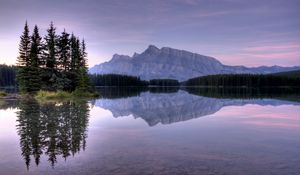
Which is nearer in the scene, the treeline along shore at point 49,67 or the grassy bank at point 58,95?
the grassy bank at point 58,95

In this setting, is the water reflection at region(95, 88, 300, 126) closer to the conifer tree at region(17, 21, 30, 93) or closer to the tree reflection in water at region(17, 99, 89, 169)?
the tree reflection in water at region(17, 99, 89, 169)

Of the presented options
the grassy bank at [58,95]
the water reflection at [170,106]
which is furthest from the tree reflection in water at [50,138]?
the grassy bank at [58,95]

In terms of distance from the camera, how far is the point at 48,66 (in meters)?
68.3

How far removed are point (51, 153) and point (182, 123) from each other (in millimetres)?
13977

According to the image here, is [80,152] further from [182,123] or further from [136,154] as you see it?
[182,123]

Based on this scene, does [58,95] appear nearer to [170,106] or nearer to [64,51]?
[64,51]

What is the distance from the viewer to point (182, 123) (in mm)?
26500

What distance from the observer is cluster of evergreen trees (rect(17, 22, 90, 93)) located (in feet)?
214

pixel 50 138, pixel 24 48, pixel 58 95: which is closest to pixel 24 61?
pixel 24 48

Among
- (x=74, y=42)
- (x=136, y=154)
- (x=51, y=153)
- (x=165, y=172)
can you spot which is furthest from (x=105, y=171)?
(x=74, y=42)

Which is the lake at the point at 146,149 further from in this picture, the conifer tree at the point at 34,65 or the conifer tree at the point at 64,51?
the conifer tree at the point at 64,51

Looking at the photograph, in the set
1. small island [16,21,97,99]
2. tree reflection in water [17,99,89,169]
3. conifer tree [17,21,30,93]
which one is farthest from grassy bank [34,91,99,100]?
tree reflection in water [17,99,89,169]

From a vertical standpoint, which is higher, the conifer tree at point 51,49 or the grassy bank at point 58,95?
the conifer tree at point 51,49

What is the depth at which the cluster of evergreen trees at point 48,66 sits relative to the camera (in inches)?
2569
